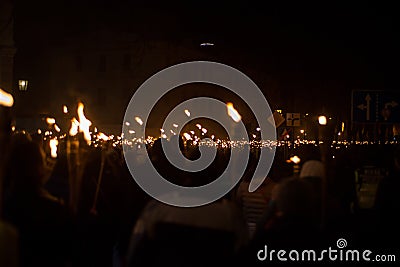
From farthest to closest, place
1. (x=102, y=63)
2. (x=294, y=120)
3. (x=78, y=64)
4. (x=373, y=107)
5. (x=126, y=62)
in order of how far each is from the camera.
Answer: (x=78, y=64) → (x=102, y=63) → (x=126, y=62) → (x=294, y=120) → (x=373, y=107)

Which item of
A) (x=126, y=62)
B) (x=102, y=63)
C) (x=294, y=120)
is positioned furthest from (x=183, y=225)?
(x=102, y=63)

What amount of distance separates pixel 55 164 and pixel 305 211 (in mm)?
3840

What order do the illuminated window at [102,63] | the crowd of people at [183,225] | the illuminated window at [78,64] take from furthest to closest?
the illuminated window at [78,64], the illuminated window at [102,63], the crowd of people at [183,225]

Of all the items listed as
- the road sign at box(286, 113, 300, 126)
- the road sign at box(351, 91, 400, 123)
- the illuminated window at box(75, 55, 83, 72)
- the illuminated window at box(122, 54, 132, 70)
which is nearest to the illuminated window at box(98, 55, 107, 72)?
the illuminated window at box(122, 54, 132, 70)

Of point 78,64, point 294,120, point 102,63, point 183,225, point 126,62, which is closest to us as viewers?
point 183,225

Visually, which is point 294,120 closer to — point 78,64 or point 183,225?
point 183,225

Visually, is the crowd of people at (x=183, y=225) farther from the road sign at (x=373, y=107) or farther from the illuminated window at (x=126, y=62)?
the illuminated window at (x=126, y=62)

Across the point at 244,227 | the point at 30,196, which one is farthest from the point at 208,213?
the point at 30,196

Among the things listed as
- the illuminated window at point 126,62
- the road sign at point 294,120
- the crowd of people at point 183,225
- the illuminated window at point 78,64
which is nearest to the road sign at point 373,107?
the crowd of people at point 183,225

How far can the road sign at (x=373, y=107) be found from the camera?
15.5 meters

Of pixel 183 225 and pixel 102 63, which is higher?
pixel 102 63

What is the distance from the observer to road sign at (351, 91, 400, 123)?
1551cm

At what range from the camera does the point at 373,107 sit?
15547 mm

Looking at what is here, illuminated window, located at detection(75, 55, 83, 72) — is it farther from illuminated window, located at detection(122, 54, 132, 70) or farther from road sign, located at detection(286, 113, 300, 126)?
road sign, located at detection(286, 113, 300, 126)
